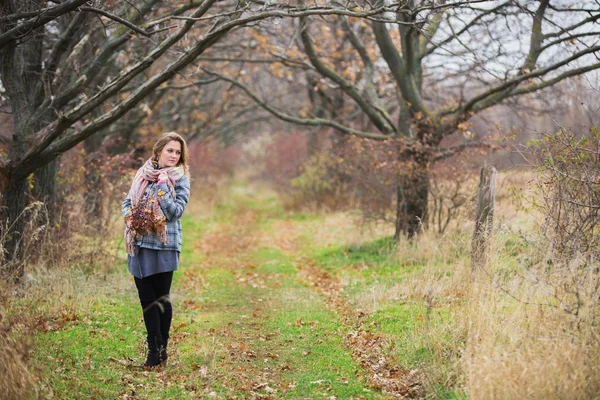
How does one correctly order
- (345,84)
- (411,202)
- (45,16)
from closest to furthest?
(45,16) → (411,202) → (345,84)

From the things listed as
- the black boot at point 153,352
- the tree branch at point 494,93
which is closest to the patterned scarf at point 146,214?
the black boot at point 153,352

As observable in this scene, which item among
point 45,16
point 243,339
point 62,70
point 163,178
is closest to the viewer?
point 163,178

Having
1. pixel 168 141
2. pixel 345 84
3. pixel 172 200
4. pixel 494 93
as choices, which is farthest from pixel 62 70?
pixel 494 93

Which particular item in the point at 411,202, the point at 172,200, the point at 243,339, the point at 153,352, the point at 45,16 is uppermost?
the point at 45,16

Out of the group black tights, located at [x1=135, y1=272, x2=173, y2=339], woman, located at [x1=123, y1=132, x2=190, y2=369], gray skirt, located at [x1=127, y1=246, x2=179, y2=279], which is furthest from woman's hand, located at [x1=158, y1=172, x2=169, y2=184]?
black tights, located at [x1=135, y1=272, x2=173, y2=339]

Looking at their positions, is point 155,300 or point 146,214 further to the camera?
point 155,300

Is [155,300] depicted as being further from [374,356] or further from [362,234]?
[362,234]

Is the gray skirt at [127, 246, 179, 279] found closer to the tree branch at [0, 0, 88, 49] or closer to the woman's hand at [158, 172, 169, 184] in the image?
the woman's hand at [158, 172, 169, 184]

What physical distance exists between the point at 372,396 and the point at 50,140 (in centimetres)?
478

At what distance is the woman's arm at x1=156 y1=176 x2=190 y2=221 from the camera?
5164 millimetres

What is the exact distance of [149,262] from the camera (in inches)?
204

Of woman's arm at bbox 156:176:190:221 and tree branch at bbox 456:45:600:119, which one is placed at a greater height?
tree branch at bbox 456:45:600:119

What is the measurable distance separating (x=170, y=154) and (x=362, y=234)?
272 inches

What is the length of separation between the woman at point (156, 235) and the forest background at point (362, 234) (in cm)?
49
